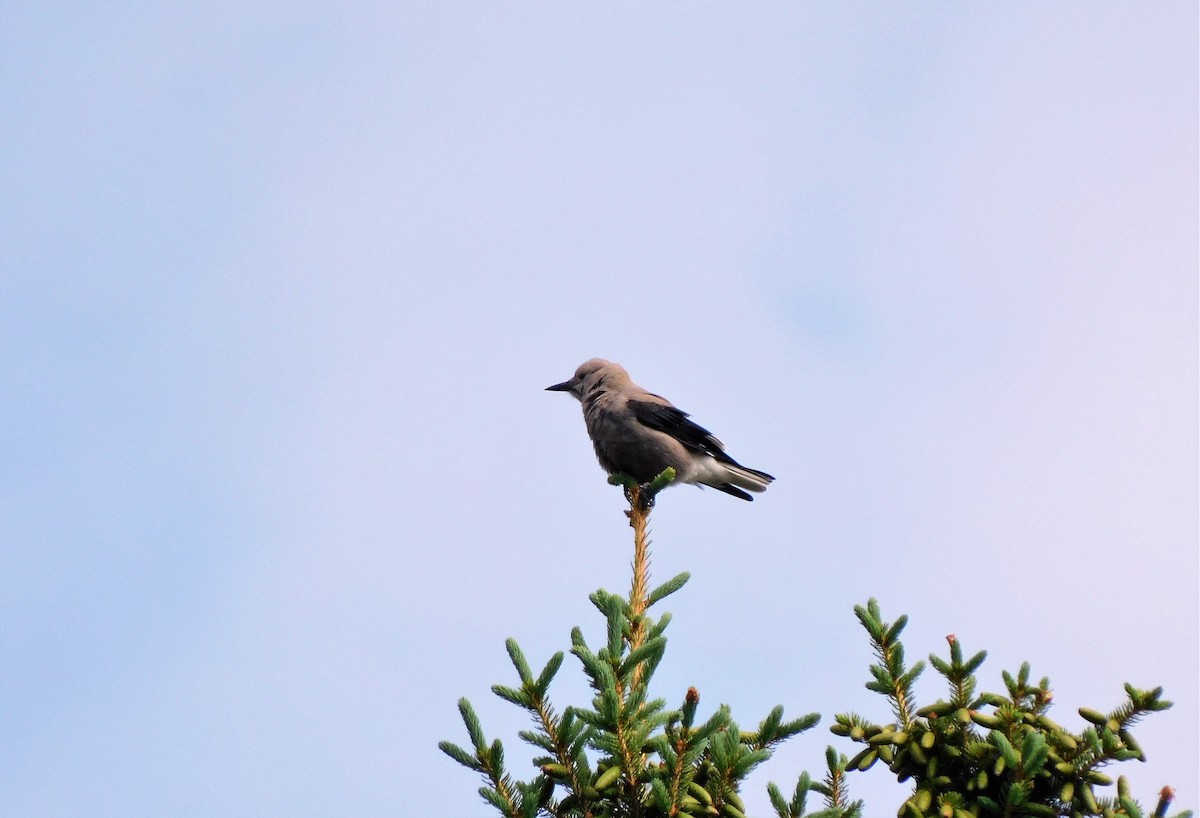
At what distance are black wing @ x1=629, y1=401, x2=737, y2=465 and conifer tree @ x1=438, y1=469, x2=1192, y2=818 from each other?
3995mm

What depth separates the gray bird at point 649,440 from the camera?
721cm

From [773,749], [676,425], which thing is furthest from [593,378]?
[773,749]

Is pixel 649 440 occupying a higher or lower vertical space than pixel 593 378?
lower

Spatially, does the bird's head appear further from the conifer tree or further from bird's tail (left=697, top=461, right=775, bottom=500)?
the conifer tree

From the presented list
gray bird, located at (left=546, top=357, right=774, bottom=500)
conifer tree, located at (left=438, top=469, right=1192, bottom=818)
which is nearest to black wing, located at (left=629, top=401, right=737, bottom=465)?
gray bird, located at (left=546, top=357, right=774, bottom=500)

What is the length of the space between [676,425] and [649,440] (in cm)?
37

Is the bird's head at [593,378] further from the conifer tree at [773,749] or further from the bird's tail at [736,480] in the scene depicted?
the conifer tree at [773,749]

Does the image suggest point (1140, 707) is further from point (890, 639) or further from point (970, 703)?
point (890, 639)

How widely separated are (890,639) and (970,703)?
0.29 metres

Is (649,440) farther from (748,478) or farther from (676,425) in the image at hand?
(748,478)

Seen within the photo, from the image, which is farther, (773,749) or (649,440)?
(649,440)

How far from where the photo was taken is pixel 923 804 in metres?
3.12

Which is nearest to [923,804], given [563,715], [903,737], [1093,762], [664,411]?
[903,737]

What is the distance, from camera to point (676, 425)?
24.5 feet
